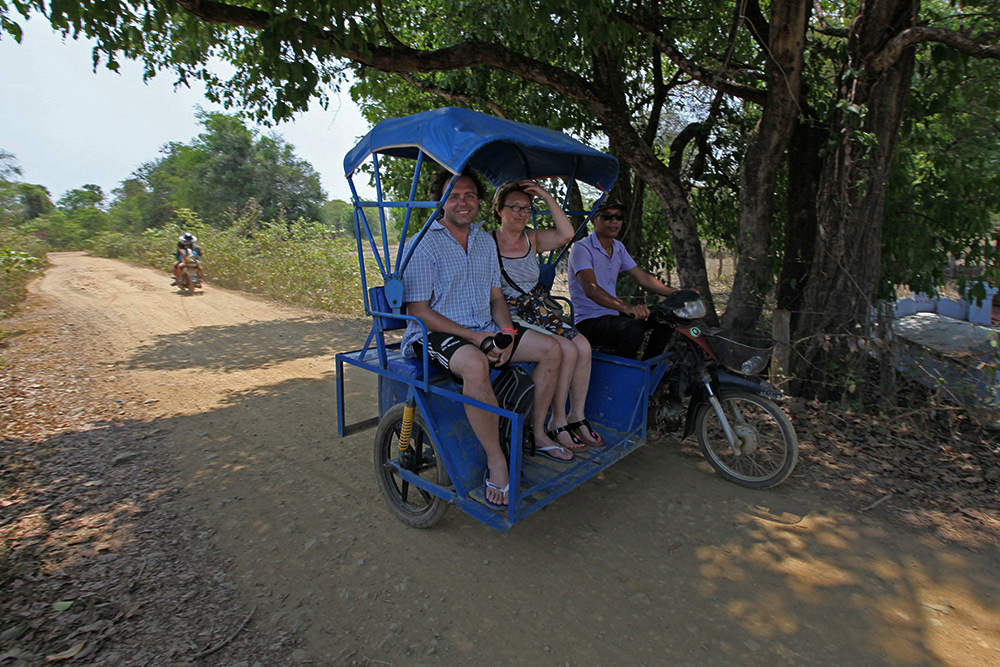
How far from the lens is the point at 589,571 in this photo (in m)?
2.84

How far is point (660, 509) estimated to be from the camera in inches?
135

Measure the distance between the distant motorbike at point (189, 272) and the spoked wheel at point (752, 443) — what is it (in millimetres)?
12114

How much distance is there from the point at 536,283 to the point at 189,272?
11482 millimetres

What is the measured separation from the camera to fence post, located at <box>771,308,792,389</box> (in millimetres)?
4797

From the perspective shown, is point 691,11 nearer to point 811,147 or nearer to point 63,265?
point 811,147

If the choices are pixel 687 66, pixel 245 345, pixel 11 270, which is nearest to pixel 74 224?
pixel 11 270

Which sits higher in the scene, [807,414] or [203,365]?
[807,414]

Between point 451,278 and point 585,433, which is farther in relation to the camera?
point 585,433

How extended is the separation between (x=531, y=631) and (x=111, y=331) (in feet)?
28.1

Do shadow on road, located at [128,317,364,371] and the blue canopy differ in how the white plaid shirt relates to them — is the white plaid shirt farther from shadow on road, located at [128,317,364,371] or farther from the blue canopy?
shadow on road, located at [128,317,364,371]

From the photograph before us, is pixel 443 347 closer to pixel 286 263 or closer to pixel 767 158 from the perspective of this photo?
pixel 767 158

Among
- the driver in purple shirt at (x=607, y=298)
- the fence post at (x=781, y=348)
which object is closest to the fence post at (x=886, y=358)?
the fence post at (x=781, y=348)

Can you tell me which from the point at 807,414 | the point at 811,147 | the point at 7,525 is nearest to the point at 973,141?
the point at 811,147

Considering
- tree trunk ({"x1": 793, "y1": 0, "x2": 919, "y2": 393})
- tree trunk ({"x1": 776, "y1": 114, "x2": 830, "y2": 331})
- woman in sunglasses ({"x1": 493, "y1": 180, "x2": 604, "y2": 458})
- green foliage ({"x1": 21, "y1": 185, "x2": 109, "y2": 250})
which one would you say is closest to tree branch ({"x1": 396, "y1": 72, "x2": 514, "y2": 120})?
tree trunk ({"x1": 776, "y1": 114, "x2": 830, "y2": 331})
